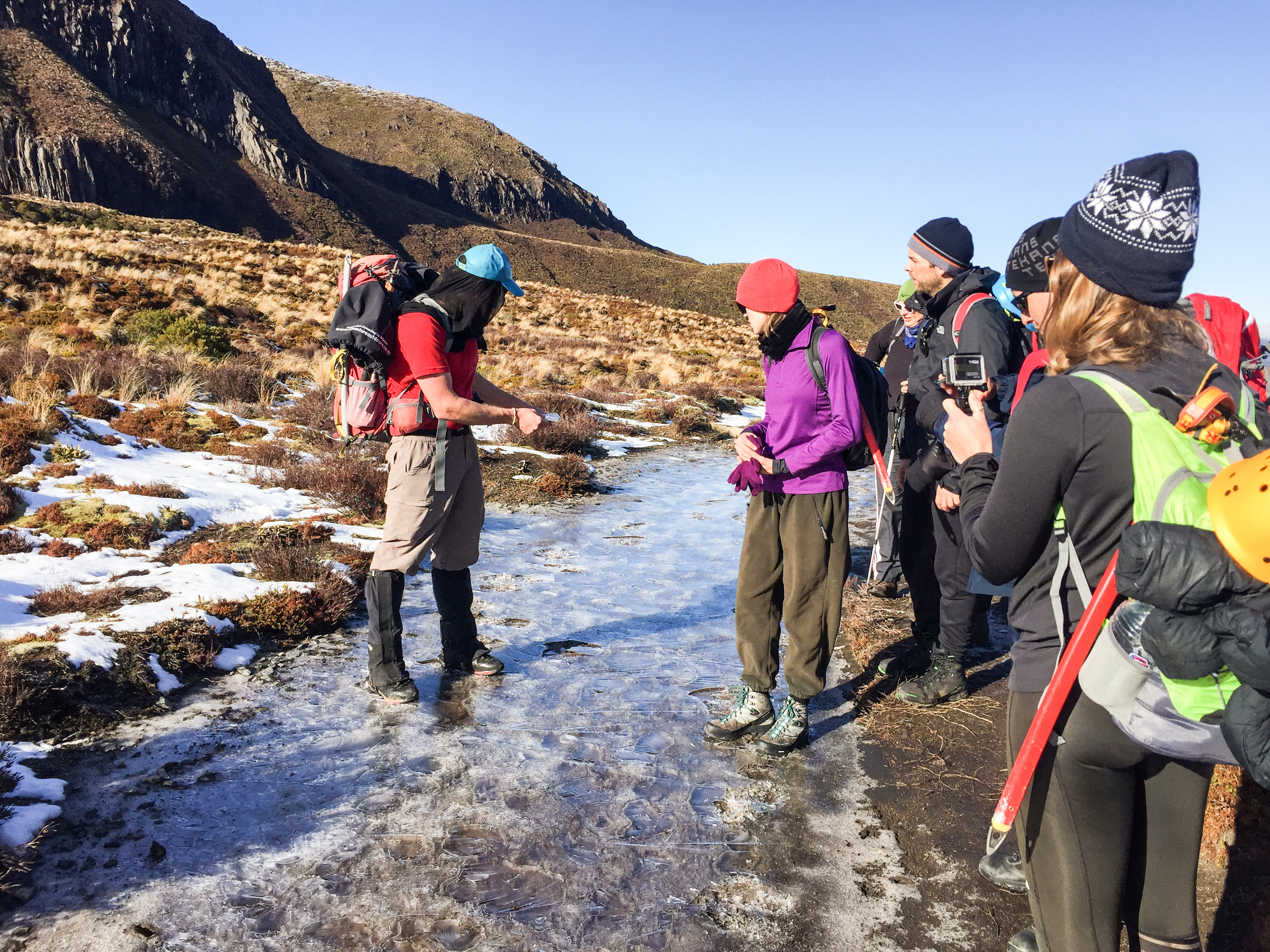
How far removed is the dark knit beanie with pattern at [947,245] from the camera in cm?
372

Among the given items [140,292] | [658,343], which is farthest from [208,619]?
[658,343]

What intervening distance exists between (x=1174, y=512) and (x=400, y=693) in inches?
130

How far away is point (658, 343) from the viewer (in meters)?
26.8

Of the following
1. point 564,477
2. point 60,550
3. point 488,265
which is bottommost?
point 564,477

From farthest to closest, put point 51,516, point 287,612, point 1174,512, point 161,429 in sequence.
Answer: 1. point 161,429
2. point 51,516
3. point 287,612
4. point 1174,512

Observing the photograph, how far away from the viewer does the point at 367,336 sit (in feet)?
11.0

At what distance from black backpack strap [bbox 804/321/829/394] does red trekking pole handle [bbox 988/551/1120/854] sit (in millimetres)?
1798

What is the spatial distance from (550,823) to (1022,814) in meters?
1.73

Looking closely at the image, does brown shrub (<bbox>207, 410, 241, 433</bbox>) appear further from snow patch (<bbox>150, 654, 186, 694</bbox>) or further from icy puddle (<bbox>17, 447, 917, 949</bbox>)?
snow patch (<bbox>150, 654, 186, 694</bbox>)

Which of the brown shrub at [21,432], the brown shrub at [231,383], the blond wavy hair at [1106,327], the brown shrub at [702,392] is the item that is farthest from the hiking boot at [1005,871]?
the brown shrub at [702,392]

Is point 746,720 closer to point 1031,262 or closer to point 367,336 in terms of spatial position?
point 1031,262

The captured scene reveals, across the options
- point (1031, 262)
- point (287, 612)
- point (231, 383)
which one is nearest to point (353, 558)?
point (287, 612)

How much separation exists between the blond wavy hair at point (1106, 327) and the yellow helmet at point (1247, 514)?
350 millimetres

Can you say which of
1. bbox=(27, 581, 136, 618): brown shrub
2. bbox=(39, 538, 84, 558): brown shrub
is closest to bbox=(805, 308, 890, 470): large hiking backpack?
bbox=(27, 581, 136, 618): brown shrub
